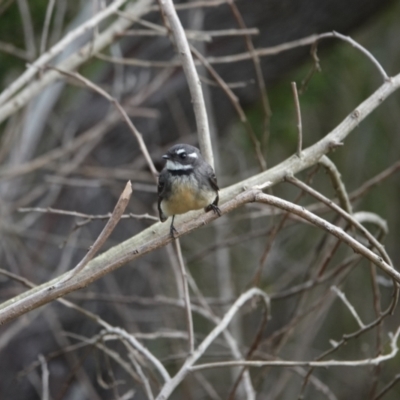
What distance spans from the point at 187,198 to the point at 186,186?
54mm

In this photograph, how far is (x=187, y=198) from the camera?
3.27 m

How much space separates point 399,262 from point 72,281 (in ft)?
22.8

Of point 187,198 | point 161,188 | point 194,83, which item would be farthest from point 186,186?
point 194,83

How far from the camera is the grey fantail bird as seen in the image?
3.26 meters

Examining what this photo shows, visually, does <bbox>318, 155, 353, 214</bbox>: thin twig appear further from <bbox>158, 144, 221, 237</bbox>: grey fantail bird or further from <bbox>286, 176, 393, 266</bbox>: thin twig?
<bbox>158, 144, 221, 237</bbox>: grey fantail bird

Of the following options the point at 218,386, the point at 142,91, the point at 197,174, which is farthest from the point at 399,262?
the point at 197,174

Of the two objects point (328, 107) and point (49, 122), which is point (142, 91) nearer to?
point (49, 122)

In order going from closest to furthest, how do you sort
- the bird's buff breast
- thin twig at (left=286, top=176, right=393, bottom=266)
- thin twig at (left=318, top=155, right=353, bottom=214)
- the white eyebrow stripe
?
thin twig at (left=286, top=176, right=393, bottom=266) → thin twig at (left=318, top=155, right=353, bottom=214) → the bird's buff breast → the white eyebrow stripe

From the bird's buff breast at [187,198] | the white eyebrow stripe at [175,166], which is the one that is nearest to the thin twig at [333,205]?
the bird's buff breast at [187,198]

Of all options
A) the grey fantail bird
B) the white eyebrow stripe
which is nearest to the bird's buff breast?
the grey fantail bird

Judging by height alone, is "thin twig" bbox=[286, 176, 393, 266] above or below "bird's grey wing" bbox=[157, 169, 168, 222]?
below

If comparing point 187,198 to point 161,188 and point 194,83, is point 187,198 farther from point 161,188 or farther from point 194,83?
point 194,83

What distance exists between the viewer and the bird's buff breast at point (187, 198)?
3.26m

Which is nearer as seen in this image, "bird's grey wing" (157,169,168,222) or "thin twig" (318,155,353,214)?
"thin twig" (318,155,353,214)
